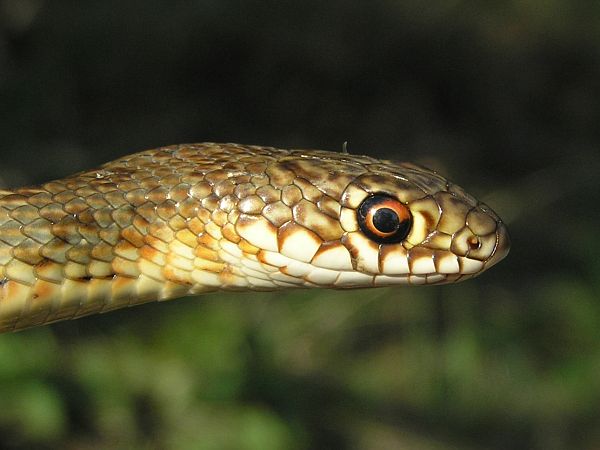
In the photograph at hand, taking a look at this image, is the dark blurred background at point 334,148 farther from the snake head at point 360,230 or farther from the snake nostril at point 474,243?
the snake nostril at point 474,243

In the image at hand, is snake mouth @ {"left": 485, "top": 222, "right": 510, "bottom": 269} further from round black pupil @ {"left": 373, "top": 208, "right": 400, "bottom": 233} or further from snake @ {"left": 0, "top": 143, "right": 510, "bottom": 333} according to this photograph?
round black pupil @ {"left": 373, "top": 208, "right": 400, "bottom": 233}

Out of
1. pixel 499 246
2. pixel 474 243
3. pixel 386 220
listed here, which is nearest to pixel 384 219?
pixel 386 220

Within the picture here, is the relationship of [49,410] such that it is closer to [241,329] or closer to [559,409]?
[241,329]

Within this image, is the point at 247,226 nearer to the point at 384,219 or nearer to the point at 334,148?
the point at 384,219

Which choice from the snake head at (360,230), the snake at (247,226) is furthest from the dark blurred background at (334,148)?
the snake head at (360,230)

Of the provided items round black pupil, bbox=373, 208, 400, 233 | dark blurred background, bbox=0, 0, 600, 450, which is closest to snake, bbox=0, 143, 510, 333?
round black pupil, bbox=373, 208, 400, 233

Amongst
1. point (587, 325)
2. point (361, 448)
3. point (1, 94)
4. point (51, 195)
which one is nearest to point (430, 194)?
point (51, 195)
